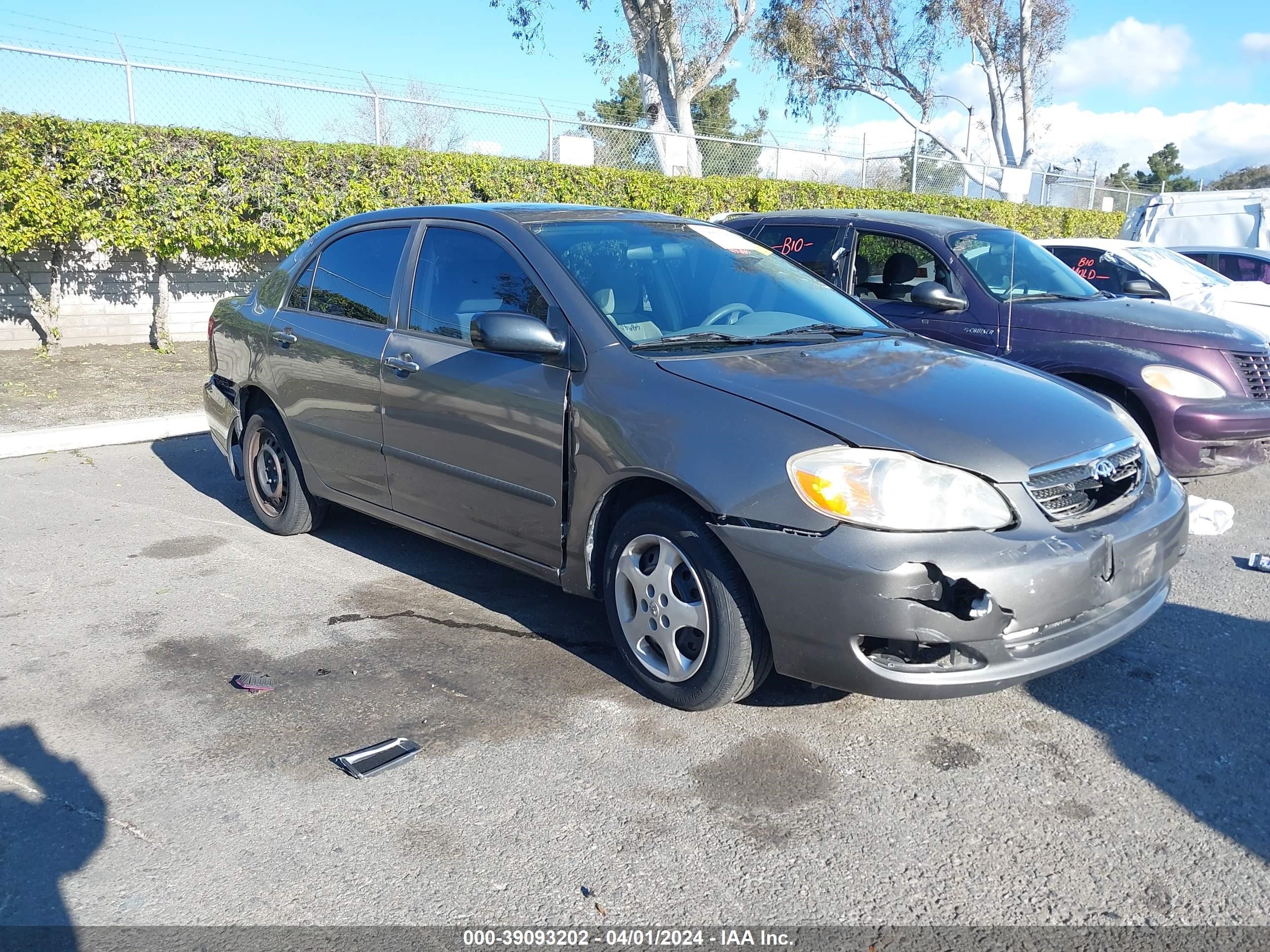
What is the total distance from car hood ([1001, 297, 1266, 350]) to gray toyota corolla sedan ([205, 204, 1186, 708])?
2.22 meters

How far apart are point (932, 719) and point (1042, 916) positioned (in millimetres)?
1060

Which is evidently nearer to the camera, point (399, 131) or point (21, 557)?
point (21, 557)

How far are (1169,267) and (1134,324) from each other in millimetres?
5320

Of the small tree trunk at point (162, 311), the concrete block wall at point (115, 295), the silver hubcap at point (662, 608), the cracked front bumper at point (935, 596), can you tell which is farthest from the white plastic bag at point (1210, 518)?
the concrete block wall at point (115, 295)

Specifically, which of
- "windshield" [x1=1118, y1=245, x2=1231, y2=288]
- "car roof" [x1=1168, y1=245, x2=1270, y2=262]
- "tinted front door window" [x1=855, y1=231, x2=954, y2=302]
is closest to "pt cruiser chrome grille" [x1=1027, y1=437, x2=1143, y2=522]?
"tinted front door window" [x1=855, y1=231, x2=954, y2=302]

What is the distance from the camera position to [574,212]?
4609 millimetres

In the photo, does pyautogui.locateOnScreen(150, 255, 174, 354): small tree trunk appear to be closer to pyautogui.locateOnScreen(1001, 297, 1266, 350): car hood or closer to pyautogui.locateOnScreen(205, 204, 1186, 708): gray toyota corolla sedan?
pyautogui.locateOnScreen(205, 204, 1186, 708): gray toyota corolla sedan

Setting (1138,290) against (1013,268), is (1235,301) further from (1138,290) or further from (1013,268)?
(1013,268)

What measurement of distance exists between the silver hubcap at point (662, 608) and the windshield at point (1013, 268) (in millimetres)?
4066

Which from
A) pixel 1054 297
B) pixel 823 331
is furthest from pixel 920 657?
pixel 1054 297

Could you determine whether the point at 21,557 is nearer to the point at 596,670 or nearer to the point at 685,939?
the point at 596,670

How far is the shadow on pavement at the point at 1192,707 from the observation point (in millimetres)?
3029

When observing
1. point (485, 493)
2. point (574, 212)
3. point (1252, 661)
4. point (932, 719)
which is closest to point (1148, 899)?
point (932, 719)

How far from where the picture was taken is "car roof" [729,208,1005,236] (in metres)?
7.05
